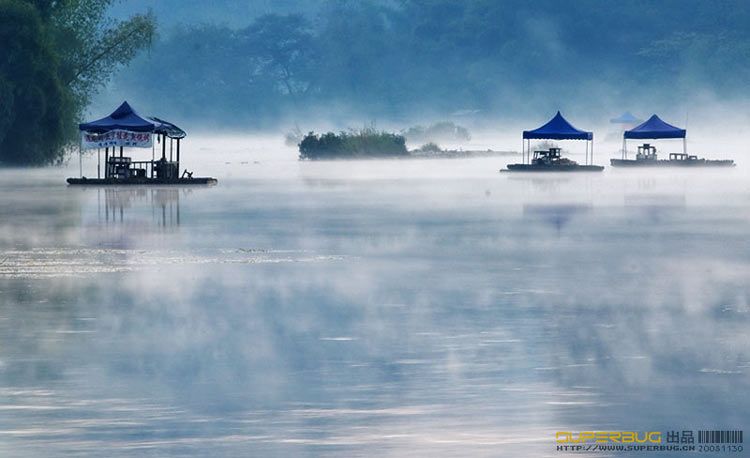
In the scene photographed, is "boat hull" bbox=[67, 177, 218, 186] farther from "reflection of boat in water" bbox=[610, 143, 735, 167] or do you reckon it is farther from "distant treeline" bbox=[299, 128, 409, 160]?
"distant treeline" bbox=[299, 128, 409, 160]

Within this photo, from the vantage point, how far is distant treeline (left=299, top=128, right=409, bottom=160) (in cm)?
8595

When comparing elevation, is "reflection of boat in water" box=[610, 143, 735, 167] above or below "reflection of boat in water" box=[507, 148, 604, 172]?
above

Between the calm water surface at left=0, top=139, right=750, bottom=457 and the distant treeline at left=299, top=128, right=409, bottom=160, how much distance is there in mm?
55564

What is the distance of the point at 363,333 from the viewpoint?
14.1 m

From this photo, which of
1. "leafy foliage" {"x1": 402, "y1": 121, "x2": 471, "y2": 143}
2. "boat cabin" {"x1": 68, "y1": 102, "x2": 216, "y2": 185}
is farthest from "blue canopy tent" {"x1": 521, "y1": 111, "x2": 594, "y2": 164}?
"leafy foliage" {"x1": 402, "y1": 121, "x2": 471, "y2": 143}

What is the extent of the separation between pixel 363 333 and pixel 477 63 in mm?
143731

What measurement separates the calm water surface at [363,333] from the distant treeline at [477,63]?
125m

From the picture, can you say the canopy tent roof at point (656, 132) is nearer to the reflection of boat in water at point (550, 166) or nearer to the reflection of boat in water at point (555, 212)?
the reflection of boat in water at point (550, 166)

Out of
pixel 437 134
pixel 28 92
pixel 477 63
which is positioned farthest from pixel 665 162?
pixel 477 63

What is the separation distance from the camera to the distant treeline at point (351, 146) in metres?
85.9

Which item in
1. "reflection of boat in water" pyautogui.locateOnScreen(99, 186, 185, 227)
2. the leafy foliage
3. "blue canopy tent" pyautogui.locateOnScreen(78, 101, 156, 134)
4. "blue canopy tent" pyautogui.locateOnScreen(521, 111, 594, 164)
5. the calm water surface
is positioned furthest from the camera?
the leafy foliage

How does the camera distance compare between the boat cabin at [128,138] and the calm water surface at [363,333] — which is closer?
the calm water surface at [363,333]

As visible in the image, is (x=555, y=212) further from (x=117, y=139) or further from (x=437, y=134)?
(x=437, y=134)

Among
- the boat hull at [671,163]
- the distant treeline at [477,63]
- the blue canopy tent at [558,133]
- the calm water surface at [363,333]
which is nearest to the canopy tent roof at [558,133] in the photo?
the blue canopy tent at [558,133]
